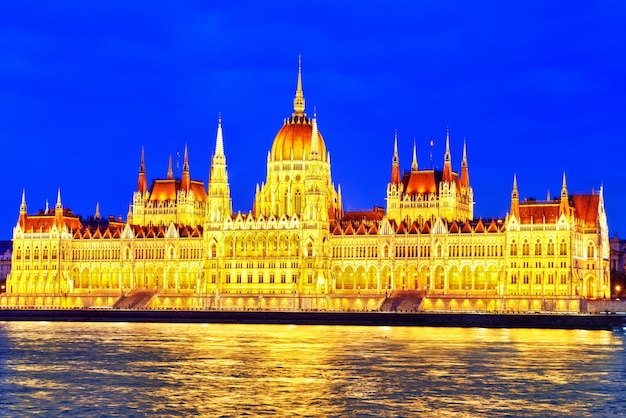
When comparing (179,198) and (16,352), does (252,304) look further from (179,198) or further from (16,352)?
(16,352)

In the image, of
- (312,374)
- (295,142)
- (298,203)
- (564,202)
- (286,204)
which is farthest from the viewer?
(295,142)

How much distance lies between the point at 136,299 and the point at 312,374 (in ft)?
261

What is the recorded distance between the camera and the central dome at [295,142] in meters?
147

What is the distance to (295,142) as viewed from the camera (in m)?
147

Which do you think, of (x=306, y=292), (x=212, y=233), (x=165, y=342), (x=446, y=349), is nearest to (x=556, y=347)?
(x=446, y=349)

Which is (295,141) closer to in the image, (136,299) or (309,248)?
(309,248)

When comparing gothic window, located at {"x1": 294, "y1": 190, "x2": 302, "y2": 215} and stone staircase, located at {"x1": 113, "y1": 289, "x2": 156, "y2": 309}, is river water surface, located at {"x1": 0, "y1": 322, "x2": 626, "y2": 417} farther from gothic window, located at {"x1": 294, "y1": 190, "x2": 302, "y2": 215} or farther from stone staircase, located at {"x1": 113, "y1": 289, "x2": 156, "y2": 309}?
gothic window, located at {"x1": 294, "y1": 190, "x2": 302, "y2": 215}

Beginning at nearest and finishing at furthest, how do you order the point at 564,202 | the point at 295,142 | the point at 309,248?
1. the point at 564,202
2. the point at 309,248
3. the point at 295,142

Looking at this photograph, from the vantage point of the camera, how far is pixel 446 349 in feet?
262

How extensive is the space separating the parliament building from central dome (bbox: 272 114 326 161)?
0.53 ft

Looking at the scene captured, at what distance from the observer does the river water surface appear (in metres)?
51.3

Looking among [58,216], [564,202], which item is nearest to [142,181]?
[58,216]

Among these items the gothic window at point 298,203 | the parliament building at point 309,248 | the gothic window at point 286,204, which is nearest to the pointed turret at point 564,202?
the parliament building at point 309,248

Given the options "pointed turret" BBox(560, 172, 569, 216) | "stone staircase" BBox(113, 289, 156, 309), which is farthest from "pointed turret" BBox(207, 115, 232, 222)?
"pointed turret" BBox(560, 172, 569, 216)
